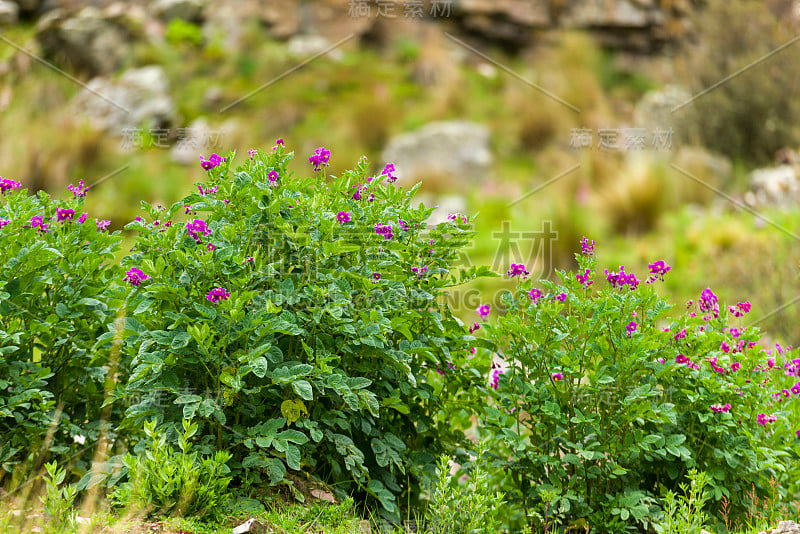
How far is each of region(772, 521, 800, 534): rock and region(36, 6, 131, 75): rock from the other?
981 centimetres

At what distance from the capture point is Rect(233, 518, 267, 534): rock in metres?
2.05

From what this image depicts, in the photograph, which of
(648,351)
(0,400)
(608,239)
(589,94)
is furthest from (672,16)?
(0,400)

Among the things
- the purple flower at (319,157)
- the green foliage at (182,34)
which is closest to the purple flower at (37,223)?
the purple flower at (319,157)

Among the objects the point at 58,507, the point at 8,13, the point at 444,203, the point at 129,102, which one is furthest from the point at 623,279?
the point at 8,13

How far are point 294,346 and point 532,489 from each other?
101 centimetres

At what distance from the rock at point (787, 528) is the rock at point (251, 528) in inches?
63.8

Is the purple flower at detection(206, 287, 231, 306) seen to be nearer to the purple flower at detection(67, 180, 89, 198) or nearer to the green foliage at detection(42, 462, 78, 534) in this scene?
the green foliage at detection(42, 462, 78, 534)

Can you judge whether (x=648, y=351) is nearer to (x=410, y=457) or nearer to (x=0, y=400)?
(x=410, y=457)

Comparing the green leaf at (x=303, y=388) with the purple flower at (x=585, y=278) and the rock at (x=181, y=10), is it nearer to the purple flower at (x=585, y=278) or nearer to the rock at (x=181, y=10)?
the purple flower at (x=585, y=278)

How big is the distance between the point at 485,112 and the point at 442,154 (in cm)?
152

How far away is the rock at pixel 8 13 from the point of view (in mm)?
10039

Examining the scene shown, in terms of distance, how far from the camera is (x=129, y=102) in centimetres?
907

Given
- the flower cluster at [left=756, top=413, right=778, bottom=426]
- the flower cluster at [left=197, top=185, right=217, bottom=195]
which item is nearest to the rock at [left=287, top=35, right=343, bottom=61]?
the flower cluster at [left=197, top=185, right=217, bottom=195]

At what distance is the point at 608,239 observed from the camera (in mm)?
6586
